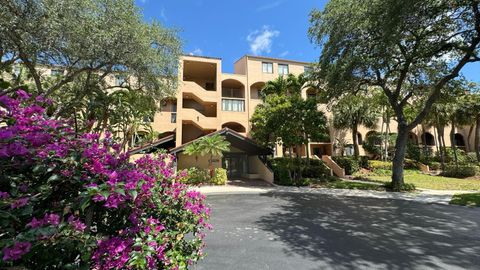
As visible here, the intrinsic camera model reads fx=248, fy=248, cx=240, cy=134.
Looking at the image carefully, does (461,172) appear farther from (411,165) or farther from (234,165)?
(234,165)

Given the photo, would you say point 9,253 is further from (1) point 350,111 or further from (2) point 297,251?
(1) point 350,111

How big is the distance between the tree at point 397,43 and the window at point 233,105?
41.8 ft

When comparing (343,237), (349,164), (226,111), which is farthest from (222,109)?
(343,237)

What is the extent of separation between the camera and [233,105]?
93.6ft

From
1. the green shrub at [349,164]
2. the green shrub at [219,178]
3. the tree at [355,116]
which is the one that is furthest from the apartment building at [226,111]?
the green shrub at [349,164]

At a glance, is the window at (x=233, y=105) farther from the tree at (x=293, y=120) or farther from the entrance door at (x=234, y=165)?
the tree at (x=293, y=120)

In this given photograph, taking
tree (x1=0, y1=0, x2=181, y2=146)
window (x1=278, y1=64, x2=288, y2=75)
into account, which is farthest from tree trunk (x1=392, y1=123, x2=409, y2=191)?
window (x1=278, y1=64, x2=288, y2=75)

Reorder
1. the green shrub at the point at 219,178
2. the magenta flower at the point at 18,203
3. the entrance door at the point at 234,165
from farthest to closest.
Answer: the entrance door at the point at 234,165 → the green shrub at the point at 219,178 → the magenta flower at the point at 18,203

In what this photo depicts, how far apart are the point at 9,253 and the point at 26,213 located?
35 centimetres

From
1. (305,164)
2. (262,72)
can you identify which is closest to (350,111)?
(305,164)

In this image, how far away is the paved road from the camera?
18.3 feet

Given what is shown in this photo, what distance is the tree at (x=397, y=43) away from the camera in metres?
12.1

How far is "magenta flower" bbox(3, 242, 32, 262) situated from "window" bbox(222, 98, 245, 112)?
26.5 meters

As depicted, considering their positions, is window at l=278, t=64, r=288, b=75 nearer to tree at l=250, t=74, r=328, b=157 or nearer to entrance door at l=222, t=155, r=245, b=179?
tree at l=250, t=74, r=328, b=157
